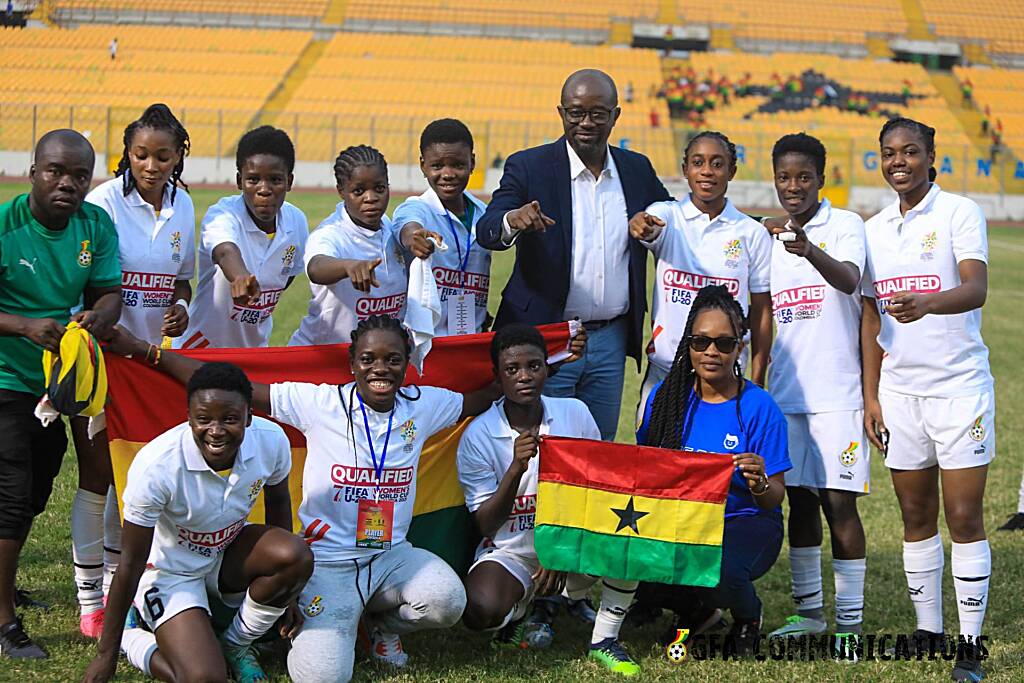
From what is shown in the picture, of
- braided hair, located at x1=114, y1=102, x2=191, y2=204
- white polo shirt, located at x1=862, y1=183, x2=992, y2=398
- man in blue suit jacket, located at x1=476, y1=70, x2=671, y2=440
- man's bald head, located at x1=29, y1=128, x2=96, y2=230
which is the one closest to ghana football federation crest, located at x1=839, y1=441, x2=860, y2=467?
white polo shirt, located at x1=862, y1=183, x2=992, y2=398

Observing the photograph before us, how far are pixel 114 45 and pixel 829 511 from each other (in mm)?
45454

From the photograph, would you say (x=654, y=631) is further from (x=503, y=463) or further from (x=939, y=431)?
(x=939, y=431)

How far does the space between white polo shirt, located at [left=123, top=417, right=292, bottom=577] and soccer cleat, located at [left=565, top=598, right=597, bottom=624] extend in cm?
172

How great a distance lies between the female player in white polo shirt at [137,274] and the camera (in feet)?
16.5

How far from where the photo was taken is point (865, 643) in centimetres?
532

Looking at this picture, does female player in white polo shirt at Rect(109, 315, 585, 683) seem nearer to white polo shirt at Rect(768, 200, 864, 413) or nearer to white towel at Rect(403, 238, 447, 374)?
white towel at Rect(403, 238, 447, 374)

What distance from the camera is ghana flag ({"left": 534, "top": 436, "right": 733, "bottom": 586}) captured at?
4758mm

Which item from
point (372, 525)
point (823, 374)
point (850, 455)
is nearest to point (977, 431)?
point (850, 455)

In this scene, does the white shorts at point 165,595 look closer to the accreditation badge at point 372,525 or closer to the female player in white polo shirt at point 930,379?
the accreditation badge at point 372,525

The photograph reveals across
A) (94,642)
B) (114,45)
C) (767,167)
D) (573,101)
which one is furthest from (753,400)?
(114,45)

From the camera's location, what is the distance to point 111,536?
5070 mm

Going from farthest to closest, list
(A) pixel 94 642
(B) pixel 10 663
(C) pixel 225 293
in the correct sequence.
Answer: (C) pixel 225 293 → (A) pixel 94 642 → (B) pixel 10 663

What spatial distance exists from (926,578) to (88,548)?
3.75m

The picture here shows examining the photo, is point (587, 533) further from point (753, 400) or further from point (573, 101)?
point (573, 101)
